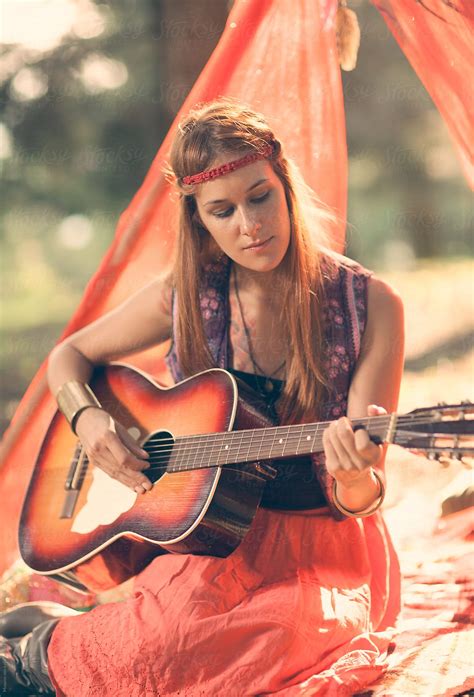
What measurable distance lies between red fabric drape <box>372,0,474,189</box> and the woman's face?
0.47 m

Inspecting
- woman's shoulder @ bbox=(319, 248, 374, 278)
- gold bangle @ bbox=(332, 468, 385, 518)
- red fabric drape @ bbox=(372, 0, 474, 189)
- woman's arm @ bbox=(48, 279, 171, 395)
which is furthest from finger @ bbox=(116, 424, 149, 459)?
red fabric drape @ bbox=(372, 0, 474, 189)

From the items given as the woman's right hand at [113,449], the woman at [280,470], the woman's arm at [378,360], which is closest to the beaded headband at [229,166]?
the woman at [280,470]

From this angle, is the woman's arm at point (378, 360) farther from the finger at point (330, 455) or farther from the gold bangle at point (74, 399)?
the gold bangle at point (74, 399)

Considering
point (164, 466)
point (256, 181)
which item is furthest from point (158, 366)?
point (256, 181)

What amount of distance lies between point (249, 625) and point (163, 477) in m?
0.36

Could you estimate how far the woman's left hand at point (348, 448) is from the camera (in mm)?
1449

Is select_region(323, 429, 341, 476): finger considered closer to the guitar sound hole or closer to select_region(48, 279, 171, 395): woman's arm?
the guitar sound hole

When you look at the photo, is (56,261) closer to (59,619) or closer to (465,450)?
(59,619)

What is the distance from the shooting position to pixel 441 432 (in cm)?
135

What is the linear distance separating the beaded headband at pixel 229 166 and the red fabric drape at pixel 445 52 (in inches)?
18.6

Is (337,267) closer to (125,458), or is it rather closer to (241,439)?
(241,439)

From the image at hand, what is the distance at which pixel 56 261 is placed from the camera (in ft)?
10.3

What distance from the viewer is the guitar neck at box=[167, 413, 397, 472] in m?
1.45

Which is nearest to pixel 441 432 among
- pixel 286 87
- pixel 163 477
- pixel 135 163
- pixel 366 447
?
pixel 366 447
